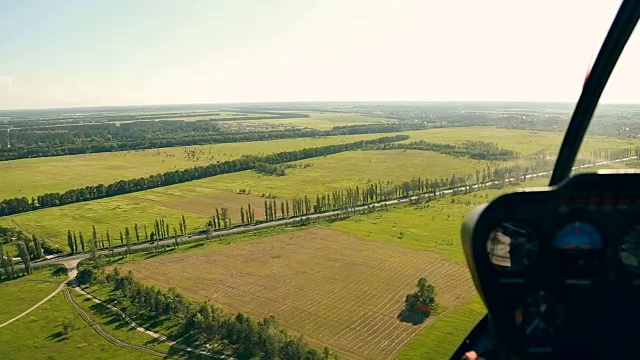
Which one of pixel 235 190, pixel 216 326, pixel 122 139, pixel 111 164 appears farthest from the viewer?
pixel 122 139

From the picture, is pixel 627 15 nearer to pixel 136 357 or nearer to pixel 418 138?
pixel 136 357

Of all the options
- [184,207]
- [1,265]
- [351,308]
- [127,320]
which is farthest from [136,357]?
[184,207]

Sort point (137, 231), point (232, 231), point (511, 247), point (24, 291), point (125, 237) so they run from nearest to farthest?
point (511, 247) < point (24, 291) < point (125, 237) < point (232, 231) < point (137, 231)

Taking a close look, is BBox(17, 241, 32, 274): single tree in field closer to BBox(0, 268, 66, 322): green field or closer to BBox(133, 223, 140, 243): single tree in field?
BBox(0, 268, 66, 322): green field

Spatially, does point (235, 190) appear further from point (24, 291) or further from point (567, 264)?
point (567, 264)

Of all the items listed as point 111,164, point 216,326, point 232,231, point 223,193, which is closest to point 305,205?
point 232,231

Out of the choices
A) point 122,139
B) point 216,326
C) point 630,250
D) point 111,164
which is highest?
point 630,250

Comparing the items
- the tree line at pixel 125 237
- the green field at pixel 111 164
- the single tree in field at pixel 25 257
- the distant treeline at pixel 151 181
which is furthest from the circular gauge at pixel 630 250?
the green field at pixel 111 164

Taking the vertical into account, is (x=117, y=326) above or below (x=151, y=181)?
below
